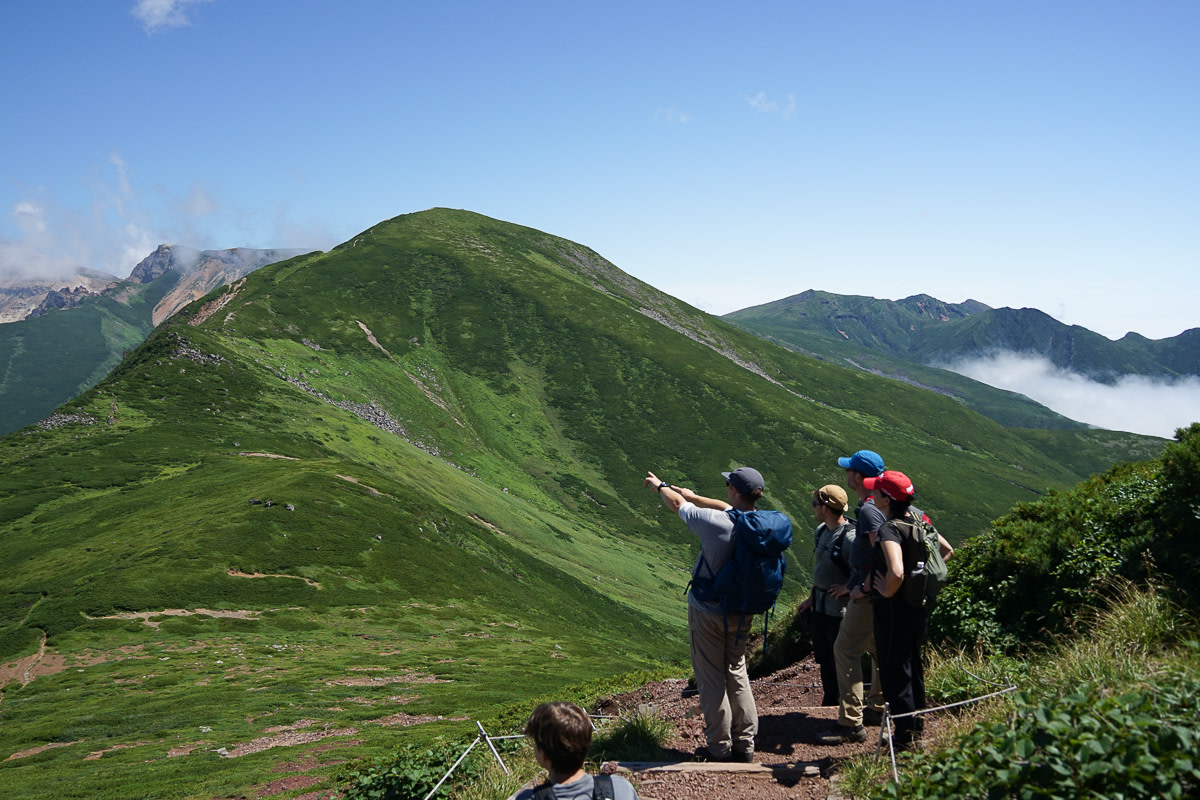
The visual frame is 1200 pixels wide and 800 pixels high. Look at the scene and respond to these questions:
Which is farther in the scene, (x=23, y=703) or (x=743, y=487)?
(x=23, y=703)

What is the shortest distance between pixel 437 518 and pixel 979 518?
5206 inches

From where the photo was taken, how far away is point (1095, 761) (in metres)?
4.51

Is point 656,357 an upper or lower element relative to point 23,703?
upper

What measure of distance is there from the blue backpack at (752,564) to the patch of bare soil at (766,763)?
1793 millimetres

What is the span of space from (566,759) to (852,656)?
Answer: 17.9ft

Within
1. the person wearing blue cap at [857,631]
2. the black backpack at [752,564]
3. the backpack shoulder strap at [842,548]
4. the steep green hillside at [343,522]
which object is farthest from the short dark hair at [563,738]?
the steep green hillside at [343,522]

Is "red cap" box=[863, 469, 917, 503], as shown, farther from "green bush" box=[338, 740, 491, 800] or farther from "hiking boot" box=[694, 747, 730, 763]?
"green bush" box=[338, 740, 491, 800]

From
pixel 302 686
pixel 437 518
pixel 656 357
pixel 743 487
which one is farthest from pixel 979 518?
pixel 743 487

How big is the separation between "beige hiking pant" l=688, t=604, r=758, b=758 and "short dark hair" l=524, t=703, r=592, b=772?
362 cm

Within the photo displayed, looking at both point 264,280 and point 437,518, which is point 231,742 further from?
point 264,280

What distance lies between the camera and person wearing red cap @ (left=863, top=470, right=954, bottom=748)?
767cm

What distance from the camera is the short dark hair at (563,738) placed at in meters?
4.90

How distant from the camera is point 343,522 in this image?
165ft

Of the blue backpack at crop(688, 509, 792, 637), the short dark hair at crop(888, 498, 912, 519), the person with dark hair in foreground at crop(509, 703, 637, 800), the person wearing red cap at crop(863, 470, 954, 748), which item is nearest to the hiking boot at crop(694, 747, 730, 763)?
the blue backpack at crop(688, 509, 792, 637)
